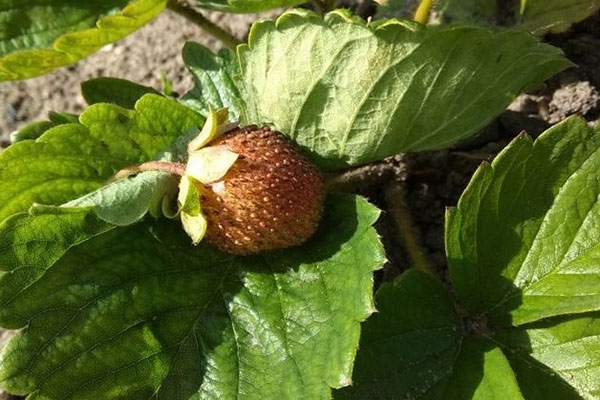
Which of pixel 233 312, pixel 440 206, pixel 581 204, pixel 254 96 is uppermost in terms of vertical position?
pixel 254 96

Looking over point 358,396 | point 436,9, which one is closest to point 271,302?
point 358,396

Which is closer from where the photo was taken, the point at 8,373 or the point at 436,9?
the point at 8,373

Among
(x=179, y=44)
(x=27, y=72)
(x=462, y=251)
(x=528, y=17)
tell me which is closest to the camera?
(x=462, y=251)

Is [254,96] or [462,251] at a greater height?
[254,96]

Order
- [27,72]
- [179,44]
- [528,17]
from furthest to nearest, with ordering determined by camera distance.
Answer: [179,44], [528,17], [27,72]

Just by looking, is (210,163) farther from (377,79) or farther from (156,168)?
(377,79)

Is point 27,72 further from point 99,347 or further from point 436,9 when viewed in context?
point 436,9

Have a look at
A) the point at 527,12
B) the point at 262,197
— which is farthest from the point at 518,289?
the point at 527,12
